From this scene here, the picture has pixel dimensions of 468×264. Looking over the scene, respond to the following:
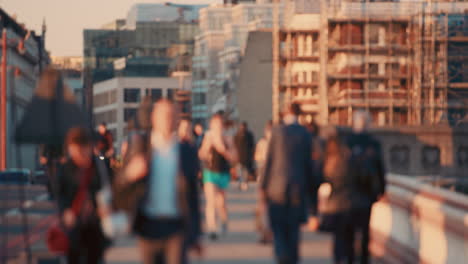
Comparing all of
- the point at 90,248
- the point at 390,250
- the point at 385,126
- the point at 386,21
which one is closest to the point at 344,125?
the point at 385,126

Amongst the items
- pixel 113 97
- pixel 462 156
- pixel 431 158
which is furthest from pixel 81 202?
pixel 113 97

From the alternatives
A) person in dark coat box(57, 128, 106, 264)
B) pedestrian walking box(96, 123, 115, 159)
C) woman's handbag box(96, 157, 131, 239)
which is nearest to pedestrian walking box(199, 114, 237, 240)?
pedestrian walking box(96, 123, 115, 159)

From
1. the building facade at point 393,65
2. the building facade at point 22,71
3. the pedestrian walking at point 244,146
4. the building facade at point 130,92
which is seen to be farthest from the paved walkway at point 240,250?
the building facade at point 130,92

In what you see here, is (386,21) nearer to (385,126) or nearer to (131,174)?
(385,126)

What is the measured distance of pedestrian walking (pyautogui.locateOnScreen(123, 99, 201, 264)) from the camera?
25.3 feet

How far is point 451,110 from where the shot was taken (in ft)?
300

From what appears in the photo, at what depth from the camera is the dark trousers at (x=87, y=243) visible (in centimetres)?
871

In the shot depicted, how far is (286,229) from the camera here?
10773 millimetres

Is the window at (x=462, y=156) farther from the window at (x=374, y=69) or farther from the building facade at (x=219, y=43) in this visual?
the building facade at (x=219, y=43)

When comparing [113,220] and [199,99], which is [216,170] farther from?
[199,99]

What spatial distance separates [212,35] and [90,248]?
16283 centimetres

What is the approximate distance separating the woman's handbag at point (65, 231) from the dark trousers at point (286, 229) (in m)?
2.43

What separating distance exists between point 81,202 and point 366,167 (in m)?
3.57

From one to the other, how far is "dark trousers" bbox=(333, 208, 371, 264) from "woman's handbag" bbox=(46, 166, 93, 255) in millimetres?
3360
